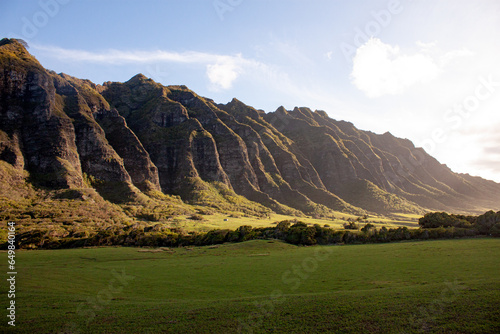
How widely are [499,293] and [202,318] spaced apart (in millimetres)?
18705

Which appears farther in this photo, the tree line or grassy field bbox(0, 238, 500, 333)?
the tree line

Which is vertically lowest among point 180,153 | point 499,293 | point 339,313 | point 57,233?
point 57,233

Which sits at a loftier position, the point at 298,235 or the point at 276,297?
the point at 276,297

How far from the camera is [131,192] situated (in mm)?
129375

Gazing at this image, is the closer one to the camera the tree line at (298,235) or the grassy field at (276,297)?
the grassy field at (276,297)

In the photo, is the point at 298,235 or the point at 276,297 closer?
the point at 276,297

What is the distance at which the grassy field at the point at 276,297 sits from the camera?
52.6 ft

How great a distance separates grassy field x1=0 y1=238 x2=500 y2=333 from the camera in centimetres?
1604

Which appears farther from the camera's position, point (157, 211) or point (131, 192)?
point (131, 192)

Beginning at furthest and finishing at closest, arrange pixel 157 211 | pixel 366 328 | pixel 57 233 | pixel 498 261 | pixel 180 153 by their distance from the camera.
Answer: pixel 180 153, pixel 157 211, pixel 57 233, pixel 498 261, pixel 366 328

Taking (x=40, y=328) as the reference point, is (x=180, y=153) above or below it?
above

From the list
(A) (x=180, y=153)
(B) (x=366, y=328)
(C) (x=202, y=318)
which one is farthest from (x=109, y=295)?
(A) (x=180, y=153)

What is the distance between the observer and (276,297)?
2169 cm

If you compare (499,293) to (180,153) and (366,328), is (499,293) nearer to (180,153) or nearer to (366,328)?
(366,328)
